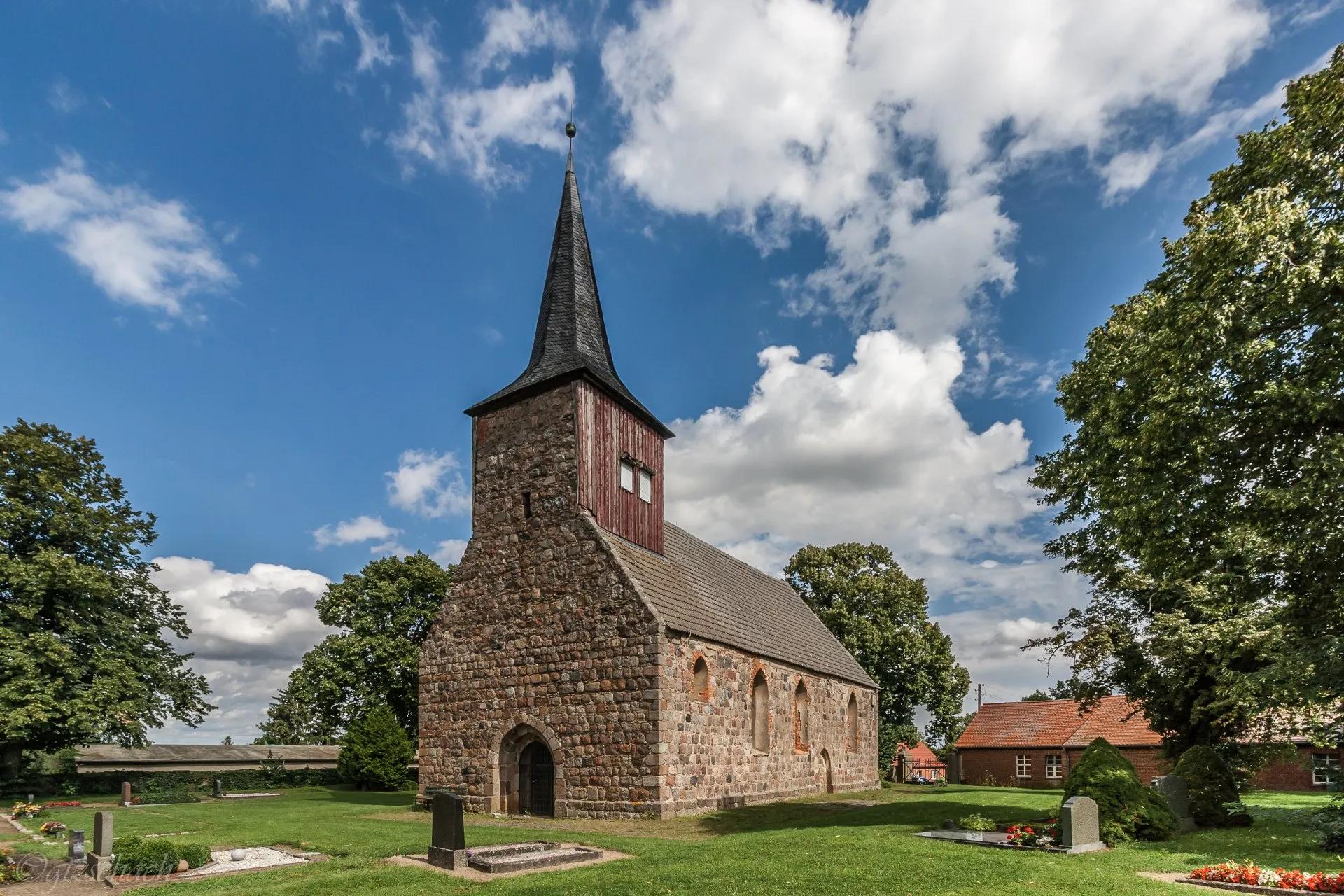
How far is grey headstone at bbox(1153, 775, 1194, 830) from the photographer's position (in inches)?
611

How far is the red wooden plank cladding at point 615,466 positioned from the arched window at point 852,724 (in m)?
12.9

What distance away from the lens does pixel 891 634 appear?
40.7 m

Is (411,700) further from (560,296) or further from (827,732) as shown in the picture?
(560,296)

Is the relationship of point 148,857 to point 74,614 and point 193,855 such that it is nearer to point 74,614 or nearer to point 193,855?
point 193,855

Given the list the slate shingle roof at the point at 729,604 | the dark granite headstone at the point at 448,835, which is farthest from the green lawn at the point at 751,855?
the slate shingle roof at the point at 729,604

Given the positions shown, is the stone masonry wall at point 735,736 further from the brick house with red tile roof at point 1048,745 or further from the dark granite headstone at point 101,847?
the brick house with red tile roof at point 1048,745

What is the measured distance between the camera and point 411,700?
36.6m

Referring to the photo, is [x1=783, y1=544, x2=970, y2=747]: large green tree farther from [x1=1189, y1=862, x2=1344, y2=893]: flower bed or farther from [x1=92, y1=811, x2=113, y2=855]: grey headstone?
[x1=92, y1=811, x2=113, y2=855]: grey headstone

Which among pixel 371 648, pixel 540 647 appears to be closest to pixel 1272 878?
pixel 540 647

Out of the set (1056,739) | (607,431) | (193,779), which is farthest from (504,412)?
(1056,739)

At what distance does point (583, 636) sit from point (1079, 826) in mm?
10911

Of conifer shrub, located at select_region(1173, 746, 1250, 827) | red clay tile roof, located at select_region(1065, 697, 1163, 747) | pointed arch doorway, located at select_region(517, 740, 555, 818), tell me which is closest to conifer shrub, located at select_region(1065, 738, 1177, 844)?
conifer shrub, located at select_region(1173, 746, 1250, 827)

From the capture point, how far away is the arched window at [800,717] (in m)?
26.0

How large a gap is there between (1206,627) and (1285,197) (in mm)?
11574
